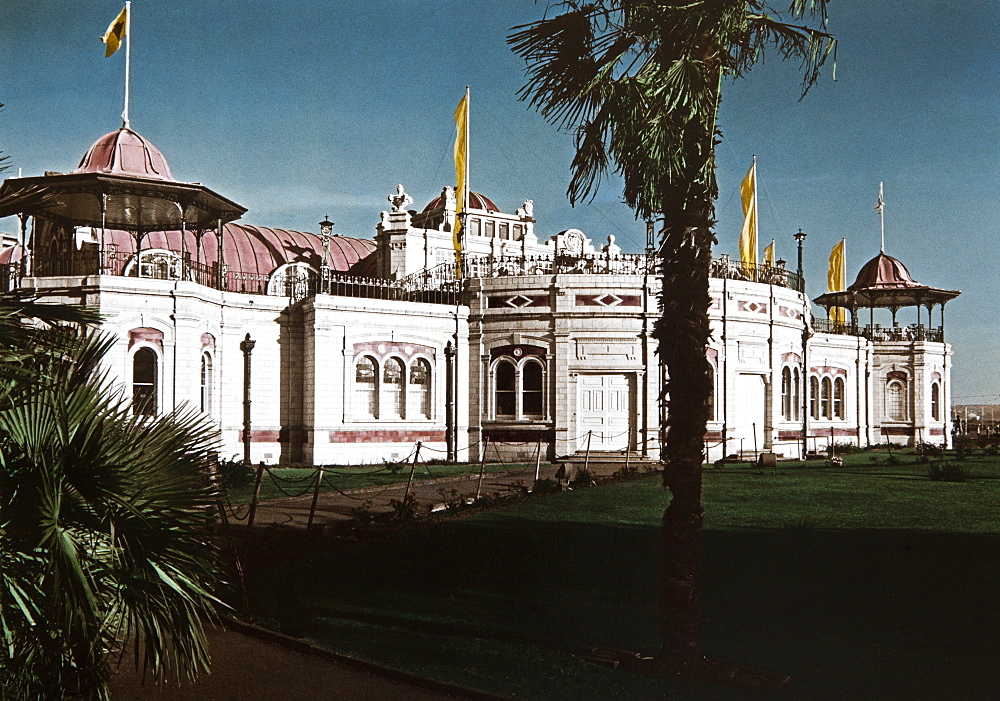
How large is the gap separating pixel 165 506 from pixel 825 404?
3479 centimetres

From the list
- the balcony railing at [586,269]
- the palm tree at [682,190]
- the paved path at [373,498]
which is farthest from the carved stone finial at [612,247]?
the palm tree at [682,190]

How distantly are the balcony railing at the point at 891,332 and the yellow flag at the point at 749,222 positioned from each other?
366 inches

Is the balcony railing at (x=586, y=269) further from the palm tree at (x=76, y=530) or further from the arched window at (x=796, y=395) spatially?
the palm tree at (x=76, y=530)

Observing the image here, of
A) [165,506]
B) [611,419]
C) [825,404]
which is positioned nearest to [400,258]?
[611,419]

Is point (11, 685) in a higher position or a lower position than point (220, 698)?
higher

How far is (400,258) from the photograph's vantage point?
32.0 metres

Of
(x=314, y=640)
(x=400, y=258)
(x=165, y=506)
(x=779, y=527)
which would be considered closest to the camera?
(x=165, y=506)

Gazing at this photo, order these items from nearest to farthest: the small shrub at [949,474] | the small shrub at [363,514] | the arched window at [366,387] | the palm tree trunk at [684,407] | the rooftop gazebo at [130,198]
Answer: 1. the palm tree trunk at [684,407]
2. the small shrub at [363,514]
3. the small shrub at [949,474]
4. the rooftop gazebo at [130,198]
5. the arched window at [366,387]

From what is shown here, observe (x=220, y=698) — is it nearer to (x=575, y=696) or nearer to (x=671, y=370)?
(x=575, y=696)

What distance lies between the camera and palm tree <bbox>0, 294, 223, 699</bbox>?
451cm

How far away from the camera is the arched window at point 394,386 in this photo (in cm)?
2683

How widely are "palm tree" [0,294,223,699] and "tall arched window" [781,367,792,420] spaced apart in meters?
27.7

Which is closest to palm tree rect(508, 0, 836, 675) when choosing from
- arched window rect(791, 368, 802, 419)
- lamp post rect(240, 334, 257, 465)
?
lamp post rect(240, 334, 257, 465)

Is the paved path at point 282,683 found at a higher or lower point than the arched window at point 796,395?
lower
